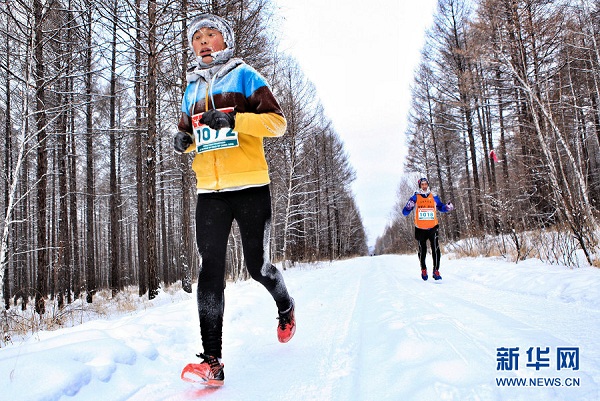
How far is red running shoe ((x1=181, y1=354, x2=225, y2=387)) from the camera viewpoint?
146 centimetres

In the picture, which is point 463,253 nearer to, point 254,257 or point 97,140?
point 254,257

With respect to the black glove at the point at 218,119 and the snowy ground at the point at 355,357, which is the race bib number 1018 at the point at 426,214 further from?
the black glove at the point at 218,119

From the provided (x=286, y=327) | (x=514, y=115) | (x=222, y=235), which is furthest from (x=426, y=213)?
(x=514, y=115)

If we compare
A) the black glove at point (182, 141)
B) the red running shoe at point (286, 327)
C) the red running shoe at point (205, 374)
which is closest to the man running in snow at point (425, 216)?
the red running shoe at point (286, 327)

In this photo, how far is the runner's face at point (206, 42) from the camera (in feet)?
6.39

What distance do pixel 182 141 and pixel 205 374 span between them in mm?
1329

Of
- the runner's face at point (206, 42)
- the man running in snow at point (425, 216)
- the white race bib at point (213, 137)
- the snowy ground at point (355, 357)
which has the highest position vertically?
the runner's face at point (206, 42)

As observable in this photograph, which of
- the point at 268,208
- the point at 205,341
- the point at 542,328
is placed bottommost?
the point at 542,328

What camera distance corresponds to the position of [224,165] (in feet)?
5.76

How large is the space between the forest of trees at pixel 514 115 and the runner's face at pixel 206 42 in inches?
193

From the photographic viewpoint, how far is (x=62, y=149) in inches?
471

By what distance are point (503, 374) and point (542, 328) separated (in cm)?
85

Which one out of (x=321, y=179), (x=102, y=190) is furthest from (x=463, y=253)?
(x=102, y=190)

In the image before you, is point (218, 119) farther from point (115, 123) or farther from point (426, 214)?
point (115, 123)
